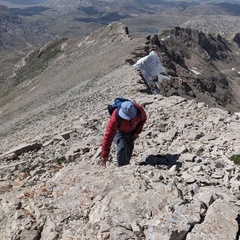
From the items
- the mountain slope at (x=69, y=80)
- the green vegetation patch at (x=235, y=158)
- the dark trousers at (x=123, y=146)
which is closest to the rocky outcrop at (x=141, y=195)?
the green vegetation patch at (x=235, y=158)

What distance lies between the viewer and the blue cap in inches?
391

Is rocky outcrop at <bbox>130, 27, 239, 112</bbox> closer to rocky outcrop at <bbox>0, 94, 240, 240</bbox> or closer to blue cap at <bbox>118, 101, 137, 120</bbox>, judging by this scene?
rocky outcrop at <bbox>0, 94, 240, 240</bbox>

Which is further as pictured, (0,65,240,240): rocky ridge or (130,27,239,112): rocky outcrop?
(130,27,239,112): rocky outcrop

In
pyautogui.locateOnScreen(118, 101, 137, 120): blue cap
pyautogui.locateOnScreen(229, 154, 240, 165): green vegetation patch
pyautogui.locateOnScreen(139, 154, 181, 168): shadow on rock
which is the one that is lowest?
pyautogui.locateOnScreen(139, 154, 181, 168): shadow on rock

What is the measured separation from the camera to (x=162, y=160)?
36.7 feet

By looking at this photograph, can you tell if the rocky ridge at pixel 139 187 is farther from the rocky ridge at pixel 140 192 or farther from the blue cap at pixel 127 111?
the blue cap at pixel 127 111

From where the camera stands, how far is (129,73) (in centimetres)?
3356

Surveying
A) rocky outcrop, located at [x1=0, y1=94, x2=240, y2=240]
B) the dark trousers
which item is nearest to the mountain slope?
rocky outcrop, located at [x1=0, y1=94, x2=240, y2=240]

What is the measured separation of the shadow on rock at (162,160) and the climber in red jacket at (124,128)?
696mm

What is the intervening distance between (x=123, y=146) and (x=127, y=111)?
1272 millimetres

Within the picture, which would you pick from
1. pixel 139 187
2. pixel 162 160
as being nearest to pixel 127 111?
pixel 162 160

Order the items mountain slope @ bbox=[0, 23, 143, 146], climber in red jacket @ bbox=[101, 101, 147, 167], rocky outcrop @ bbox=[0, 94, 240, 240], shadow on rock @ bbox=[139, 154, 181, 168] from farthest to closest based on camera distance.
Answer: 1. mountain slope @ bbox=[0, 23, 143, 146]
2. shadow on rock @ bbox=[139, 154, 181, 168]
3. climber in red jacket @ bbox=[101, 101, 147, 167]
4. rocky outcrop @ bbox=[0, 94, 240, 240]

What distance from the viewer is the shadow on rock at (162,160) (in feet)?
35.2

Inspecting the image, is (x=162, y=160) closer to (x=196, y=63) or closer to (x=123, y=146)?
(x=123, y=146)
